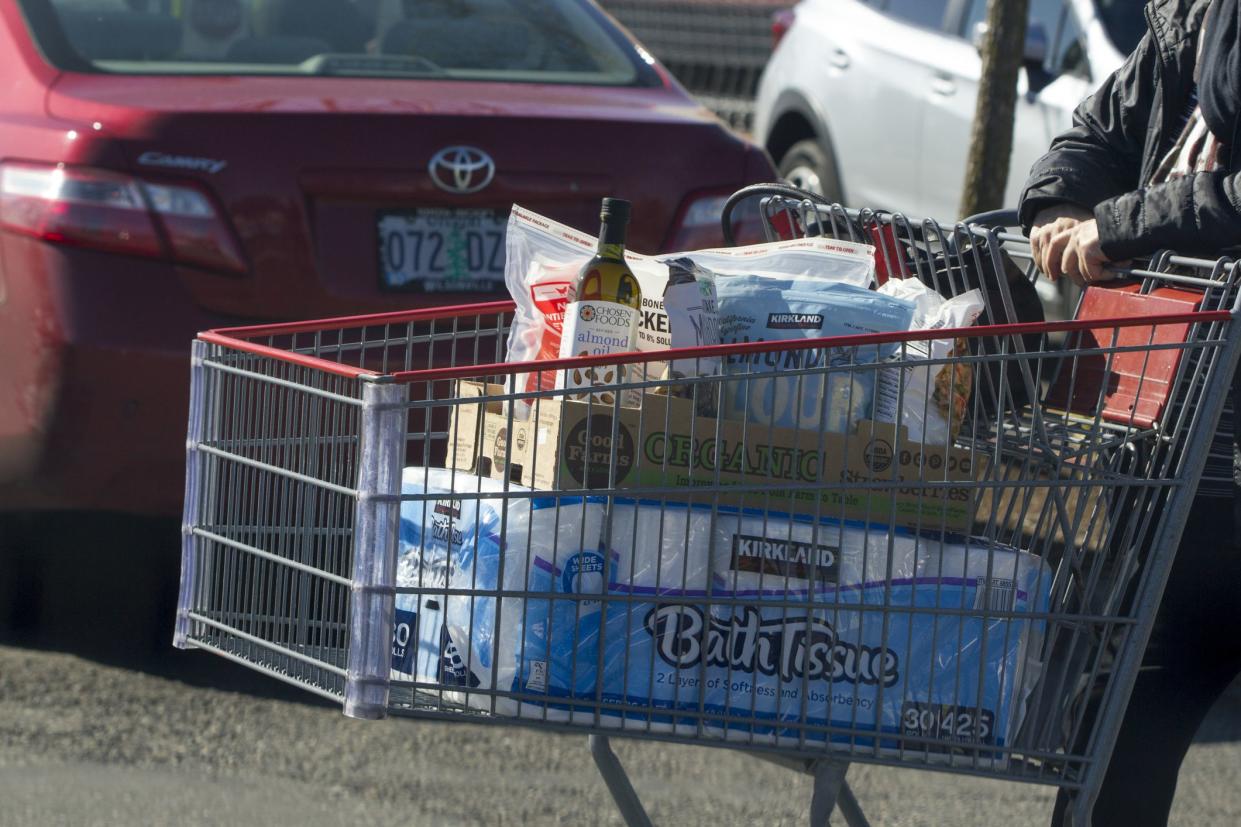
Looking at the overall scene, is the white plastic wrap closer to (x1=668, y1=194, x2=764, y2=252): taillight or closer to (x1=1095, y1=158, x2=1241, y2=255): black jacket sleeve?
(x1=1095, y1=158, x2=1241, y2=255): black jacket sleeve

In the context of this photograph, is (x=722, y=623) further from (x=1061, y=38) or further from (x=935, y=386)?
(x=1061, y=38)

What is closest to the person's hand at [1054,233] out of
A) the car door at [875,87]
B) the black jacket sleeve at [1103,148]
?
the black jacket sleeve at [1103,148]

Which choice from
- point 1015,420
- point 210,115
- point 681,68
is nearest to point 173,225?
point 210,115

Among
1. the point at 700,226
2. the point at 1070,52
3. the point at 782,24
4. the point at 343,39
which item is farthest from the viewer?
the point at 782,24

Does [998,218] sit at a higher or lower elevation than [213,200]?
higher

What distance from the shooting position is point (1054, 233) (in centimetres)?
251

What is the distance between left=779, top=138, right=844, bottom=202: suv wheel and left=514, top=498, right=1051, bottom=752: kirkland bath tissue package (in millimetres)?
6394

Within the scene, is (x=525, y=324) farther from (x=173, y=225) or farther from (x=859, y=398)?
(x=173, y=225)

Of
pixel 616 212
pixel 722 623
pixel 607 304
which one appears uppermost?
pixel 616 212

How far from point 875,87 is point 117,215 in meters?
5.06

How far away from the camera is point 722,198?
14.5ft

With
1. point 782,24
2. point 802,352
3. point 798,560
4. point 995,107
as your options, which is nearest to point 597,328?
point 802,352

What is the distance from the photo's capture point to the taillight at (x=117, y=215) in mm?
3930

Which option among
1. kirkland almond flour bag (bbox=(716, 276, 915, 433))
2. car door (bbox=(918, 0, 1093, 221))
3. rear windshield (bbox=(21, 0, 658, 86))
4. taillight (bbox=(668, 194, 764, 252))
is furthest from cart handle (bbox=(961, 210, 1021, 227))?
car door (bbox=(918, 0, 1093, 221))
